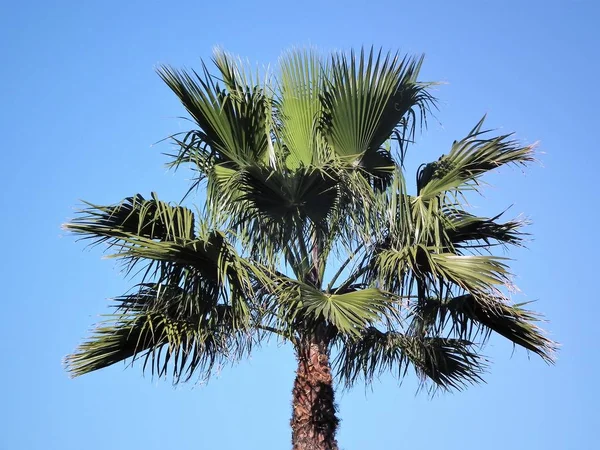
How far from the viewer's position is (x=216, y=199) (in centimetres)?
799

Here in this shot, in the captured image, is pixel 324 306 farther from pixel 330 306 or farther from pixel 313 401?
pixel 313 401

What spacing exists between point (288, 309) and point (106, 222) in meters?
1.65

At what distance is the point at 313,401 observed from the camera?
26.0 ft

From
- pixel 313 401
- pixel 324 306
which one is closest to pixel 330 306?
pixel 324 306

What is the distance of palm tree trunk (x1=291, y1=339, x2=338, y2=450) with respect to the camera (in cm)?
786

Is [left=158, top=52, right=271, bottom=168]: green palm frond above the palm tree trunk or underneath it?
above

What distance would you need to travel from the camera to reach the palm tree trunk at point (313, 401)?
25.8 ft

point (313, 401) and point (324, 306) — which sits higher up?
point (324, 306)

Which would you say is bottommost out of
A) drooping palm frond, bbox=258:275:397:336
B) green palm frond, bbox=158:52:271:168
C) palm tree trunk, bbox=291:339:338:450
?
palm tree trunk, bbox=291:339:338:450

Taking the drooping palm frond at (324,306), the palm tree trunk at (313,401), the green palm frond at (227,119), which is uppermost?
the green palm frond at (227,119)

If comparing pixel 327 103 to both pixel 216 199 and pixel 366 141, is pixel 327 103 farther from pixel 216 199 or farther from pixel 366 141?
pixel 216 199

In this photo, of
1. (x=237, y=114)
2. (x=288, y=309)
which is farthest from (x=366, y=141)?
(x=288, y=309)

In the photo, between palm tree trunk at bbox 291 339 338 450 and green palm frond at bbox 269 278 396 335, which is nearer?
green palm frond at bbox 269 278 396 335

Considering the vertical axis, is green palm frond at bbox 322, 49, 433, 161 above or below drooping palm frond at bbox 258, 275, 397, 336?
above
